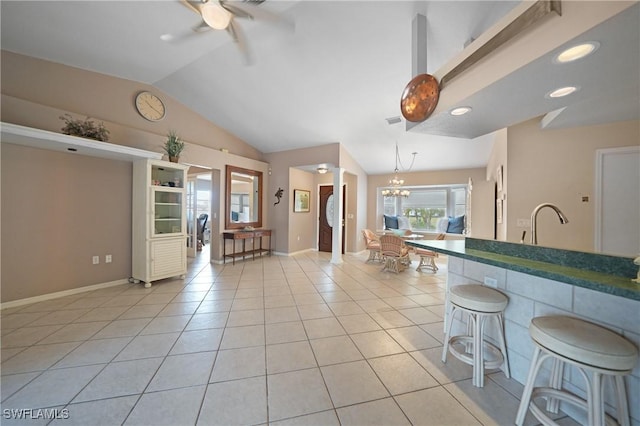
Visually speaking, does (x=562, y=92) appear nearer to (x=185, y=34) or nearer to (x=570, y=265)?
(x=570, y=265)

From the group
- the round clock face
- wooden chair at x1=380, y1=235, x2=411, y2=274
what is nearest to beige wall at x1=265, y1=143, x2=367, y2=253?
wooden chair at x1=380, y1=235, x2=411, y2=274

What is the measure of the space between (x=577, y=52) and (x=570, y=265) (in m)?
1.23

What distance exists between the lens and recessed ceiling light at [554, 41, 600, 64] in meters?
1.17

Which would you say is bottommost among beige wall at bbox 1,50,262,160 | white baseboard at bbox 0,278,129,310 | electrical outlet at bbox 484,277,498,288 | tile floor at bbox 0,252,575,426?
tile floor at bbox 0,252,575,426

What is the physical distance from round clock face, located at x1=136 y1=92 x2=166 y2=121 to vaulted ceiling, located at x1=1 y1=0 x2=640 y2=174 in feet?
0.85

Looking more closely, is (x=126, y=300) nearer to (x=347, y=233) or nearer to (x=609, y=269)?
(x=609, y=269)

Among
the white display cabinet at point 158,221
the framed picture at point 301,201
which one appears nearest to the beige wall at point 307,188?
the framed picture at point 301,201

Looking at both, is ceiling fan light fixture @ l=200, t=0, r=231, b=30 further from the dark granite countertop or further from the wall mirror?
the wall mirror

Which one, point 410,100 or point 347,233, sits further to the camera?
point 347,233

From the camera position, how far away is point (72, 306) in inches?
112

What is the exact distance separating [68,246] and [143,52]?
2.95 metres

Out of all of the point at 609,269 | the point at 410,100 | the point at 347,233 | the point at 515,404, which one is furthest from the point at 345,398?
the point at 347,233

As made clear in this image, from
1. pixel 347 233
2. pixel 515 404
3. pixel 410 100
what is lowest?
pixel 515 404

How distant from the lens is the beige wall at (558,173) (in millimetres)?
2846
